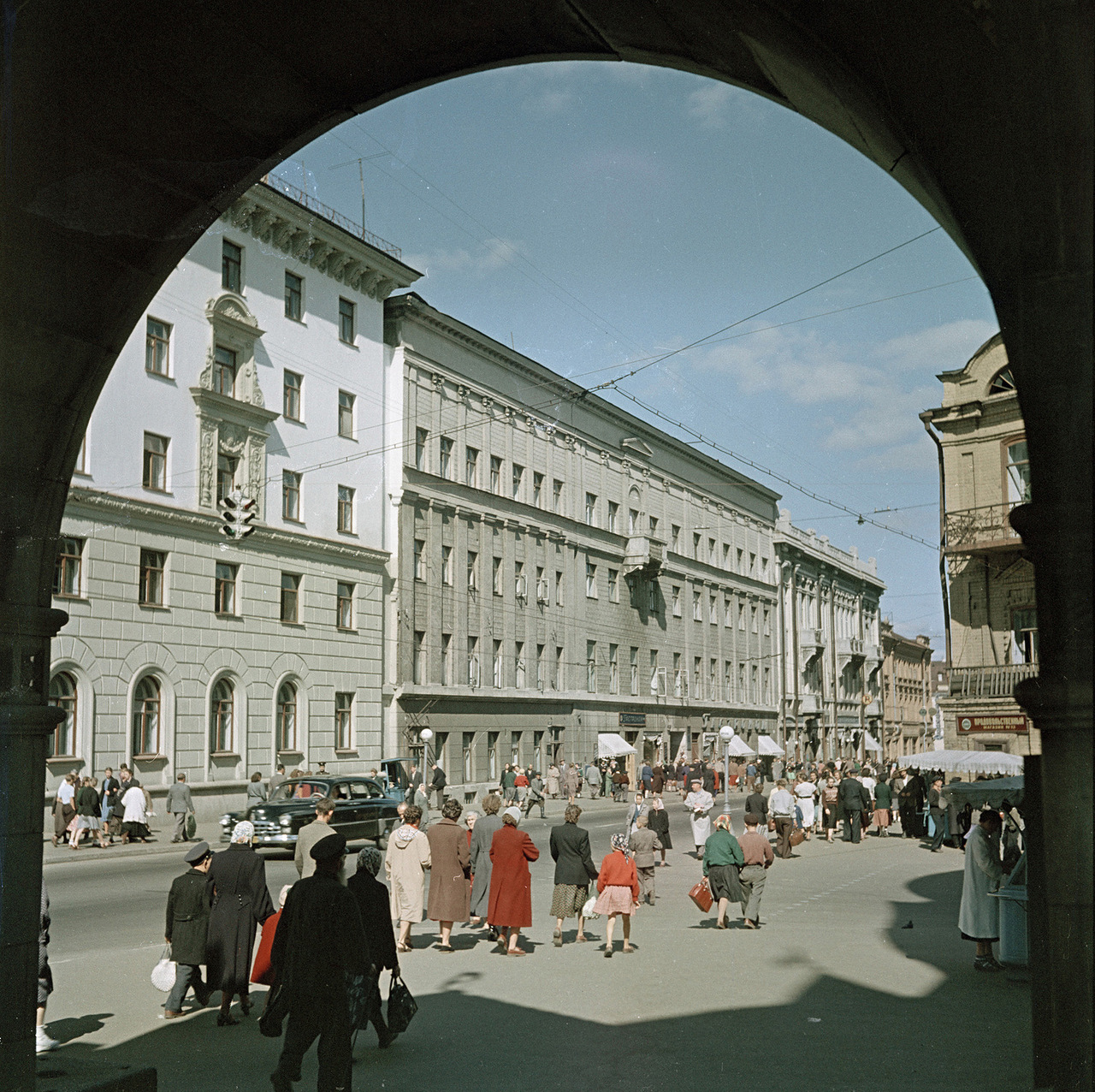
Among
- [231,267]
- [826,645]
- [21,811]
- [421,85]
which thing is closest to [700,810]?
[21,811]

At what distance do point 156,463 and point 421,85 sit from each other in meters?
30.1

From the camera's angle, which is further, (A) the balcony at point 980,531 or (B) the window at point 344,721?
(B) the window at point 344,721

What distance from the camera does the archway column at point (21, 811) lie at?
20.1ft

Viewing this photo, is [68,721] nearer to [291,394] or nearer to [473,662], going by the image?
[291,394]

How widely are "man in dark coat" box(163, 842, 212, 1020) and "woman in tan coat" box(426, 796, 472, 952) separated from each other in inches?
171

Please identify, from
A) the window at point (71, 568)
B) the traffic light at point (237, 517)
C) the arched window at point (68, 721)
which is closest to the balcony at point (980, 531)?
the traffic light at point (237, 517)

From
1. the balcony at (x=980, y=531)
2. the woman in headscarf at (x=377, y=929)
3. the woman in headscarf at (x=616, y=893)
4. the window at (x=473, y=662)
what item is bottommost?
the woman in headscarf at (x=616, y=893)

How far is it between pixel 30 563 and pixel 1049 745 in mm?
5065

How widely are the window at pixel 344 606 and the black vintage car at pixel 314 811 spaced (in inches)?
533

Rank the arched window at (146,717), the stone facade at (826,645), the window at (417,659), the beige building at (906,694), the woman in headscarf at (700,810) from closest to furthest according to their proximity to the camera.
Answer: the woman in headscarf at (700,810) < the arched window at (146,717) < the window at (417,659) < the stone facade at (826,645) < the beige building at (906,694)

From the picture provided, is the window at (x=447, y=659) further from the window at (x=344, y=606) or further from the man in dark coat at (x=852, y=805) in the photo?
the man in dark coat at (x=852, y=805)

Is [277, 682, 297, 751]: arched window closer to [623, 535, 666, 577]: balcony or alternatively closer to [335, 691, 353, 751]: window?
[335, 691, 353, 751]: window

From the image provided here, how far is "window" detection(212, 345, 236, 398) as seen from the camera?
37.5 metres

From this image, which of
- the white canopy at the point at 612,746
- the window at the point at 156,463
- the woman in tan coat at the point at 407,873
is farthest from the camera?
the white canopy at the point at 612,746
